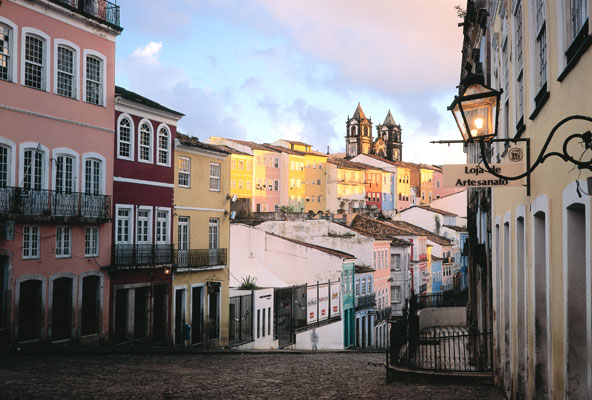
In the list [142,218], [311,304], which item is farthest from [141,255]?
[311,304]

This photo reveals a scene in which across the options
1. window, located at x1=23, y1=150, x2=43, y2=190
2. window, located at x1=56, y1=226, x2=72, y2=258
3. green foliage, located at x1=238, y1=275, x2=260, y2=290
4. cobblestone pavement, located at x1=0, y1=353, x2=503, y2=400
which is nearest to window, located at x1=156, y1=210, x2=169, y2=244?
window, located at x1=56, y1=226, x2=72, y2=258

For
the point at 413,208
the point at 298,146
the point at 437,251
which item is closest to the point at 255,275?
the point at 437,251

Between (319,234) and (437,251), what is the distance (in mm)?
20691

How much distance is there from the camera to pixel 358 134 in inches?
5285

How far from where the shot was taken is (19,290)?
790 inches

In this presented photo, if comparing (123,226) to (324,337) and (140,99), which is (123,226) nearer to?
(140,99)

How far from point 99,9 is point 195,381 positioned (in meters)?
15.1

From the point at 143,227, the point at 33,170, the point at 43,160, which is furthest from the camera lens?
the point at 143,227

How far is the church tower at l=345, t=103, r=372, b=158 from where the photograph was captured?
134000mm

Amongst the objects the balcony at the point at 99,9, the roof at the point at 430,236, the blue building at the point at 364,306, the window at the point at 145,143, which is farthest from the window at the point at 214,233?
the roof at the point at 430,236

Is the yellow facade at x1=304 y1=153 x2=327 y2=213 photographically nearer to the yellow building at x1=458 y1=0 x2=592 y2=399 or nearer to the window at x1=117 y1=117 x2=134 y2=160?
the window at x1=117 y1=117 x2=134 y2=160

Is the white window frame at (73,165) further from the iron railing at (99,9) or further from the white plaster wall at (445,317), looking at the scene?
the white plaster wall at (445,317)

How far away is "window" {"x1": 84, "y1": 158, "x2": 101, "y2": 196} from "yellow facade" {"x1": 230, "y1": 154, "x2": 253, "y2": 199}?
51.8 meters

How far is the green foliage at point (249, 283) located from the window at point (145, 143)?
799 centimetres
